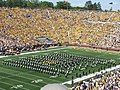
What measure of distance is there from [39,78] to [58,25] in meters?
32.5

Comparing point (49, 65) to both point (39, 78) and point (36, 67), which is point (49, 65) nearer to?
point (36, 67)

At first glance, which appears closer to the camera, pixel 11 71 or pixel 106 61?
pixel 11 71

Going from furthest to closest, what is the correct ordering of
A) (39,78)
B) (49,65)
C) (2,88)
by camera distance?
(49,65) → (39,78) → (2,88)

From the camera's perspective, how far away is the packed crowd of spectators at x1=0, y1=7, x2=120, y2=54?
45.5 m

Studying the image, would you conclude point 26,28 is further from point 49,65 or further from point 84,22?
point 49,65

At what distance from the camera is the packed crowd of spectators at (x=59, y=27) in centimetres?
4546

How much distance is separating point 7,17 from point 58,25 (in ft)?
32.0

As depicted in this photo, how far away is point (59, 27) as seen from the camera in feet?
174

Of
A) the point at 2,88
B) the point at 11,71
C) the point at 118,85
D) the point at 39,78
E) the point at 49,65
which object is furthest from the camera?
the point at 49,65

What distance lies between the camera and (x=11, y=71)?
24672 mm

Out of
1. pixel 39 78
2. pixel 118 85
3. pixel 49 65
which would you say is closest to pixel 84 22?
pixel 49 65

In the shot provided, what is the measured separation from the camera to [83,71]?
25359 mm

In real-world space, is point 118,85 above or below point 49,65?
above

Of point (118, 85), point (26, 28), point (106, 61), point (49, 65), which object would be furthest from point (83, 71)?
point (26, 28)
